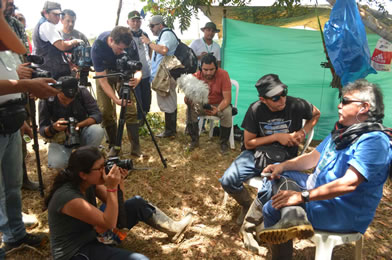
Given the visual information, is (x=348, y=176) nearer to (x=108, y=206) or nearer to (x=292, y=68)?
(x=108, y=206)

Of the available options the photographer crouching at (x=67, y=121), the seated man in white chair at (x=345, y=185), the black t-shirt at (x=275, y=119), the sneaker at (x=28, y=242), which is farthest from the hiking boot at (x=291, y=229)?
the photographer crouching at (x=67, y=121)

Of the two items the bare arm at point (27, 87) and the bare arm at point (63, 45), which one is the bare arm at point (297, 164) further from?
the bare arm at point (63, 45)

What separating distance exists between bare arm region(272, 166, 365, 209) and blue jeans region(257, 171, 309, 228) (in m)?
0.12

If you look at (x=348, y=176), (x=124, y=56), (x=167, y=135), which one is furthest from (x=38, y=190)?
(x=348, y=176)

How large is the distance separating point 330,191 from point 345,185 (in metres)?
0.10

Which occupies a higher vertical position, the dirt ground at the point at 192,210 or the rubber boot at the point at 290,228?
the rubber boot at the point at 290,228

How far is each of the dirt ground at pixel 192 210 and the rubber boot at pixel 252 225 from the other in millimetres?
64

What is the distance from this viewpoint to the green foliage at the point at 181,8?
4668 mm

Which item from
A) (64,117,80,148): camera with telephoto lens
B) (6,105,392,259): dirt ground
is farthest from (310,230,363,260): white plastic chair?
(64,117,80,148): camera with telephoto lens

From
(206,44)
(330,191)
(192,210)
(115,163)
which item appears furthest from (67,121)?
(206,44)

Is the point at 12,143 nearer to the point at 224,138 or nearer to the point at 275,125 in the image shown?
the point at 275,125

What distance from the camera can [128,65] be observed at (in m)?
3.40

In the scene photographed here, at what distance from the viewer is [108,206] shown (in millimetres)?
1943

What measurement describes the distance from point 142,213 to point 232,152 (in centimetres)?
242
